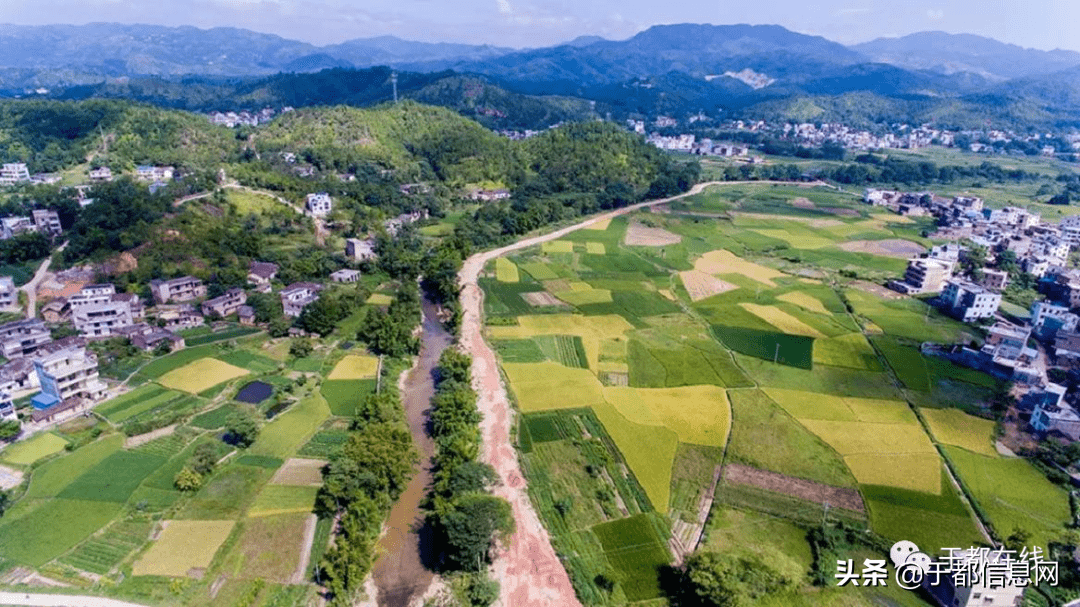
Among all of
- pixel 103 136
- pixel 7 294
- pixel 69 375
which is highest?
pixel 103 136

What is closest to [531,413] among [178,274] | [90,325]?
[90,325]

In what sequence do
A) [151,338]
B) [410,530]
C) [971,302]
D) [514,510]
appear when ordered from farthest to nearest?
[971,302] → [151,338] → [514,510] → [410,530]

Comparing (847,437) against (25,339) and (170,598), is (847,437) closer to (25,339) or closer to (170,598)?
(170,598)

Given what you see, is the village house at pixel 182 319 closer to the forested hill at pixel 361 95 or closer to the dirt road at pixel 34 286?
the dirt road at pixel 34 286

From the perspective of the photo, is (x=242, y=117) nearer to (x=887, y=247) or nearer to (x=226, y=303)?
(x=226, y=303)

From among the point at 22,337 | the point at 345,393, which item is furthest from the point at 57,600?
the point at 22,337

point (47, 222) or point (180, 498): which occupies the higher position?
point (47, 222)

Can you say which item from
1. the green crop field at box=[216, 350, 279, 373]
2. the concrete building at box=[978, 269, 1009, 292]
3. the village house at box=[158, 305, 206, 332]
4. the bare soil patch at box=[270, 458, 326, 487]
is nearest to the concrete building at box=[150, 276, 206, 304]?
the village house at box=[158, 305, 206, 332]
